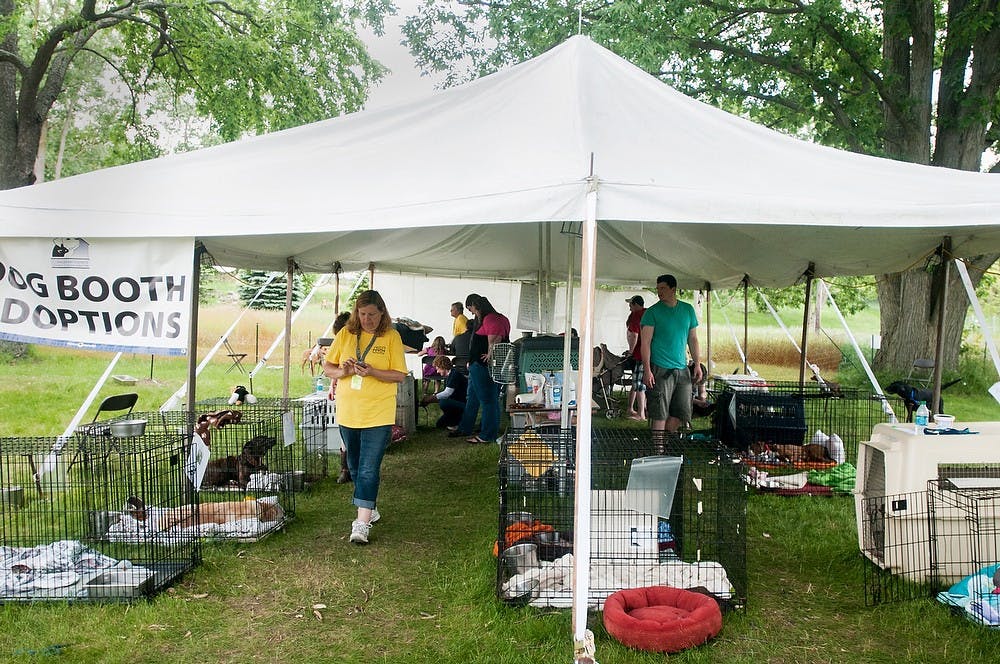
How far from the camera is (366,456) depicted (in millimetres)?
4922

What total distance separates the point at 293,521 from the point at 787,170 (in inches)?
162

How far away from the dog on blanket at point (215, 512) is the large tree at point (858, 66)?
9972mm

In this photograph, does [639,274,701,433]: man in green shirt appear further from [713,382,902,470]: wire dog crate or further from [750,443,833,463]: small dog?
[750,443,833,463]: small dog

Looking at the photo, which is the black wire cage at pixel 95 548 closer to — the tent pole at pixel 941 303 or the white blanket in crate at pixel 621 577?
the white blanket in crate at pixel 621 577

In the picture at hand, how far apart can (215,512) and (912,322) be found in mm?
12694

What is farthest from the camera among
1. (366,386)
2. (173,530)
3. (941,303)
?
(941,303)

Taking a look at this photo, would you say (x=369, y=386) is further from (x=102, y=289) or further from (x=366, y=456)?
(x=102, y=289)

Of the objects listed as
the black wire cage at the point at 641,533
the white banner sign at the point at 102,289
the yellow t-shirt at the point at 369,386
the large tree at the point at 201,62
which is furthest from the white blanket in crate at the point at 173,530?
the large tree at the point at 201,62

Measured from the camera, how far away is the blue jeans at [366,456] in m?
4.91

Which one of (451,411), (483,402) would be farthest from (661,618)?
(451,411)

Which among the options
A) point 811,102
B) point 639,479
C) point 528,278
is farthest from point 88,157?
point 639,479

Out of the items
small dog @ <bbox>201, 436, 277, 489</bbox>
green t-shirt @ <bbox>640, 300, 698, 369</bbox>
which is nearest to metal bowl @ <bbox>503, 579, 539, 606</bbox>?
small dog @ <bbox>201, 436, 277, 489</bbox>

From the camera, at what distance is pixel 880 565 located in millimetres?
4438

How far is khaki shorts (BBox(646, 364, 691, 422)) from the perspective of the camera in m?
6.91
